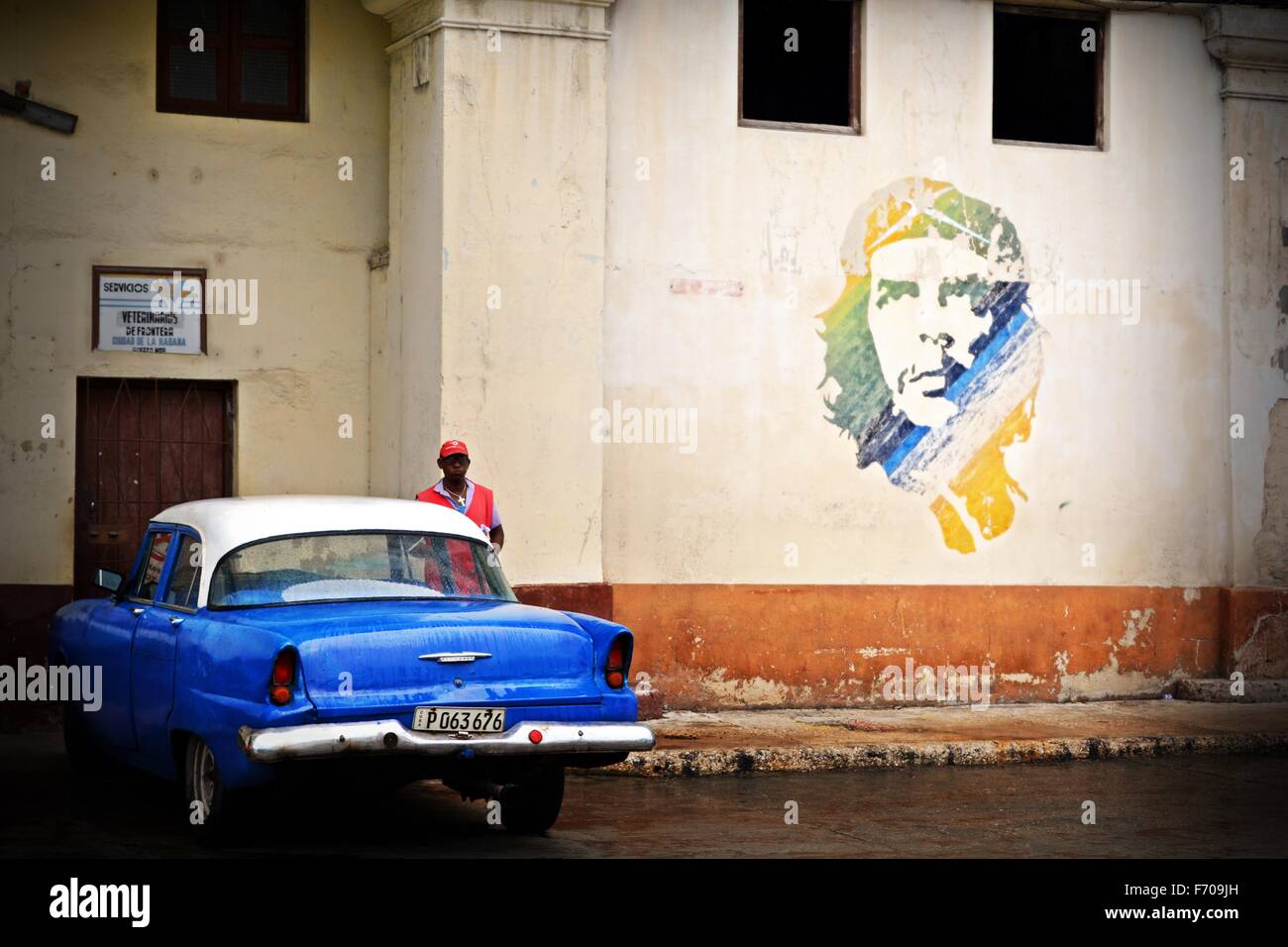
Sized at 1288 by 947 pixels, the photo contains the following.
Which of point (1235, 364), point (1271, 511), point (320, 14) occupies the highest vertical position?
point (320, 14)

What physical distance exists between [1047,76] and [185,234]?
674 cm

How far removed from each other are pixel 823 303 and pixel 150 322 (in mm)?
4819

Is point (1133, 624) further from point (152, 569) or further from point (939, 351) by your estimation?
point (152, 569)

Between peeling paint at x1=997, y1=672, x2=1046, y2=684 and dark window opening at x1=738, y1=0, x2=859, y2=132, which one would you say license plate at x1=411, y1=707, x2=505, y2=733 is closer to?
dark window opening at x1=738, y1=0, x2=859, y2=132

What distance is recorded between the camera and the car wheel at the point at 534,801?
8.42 meters

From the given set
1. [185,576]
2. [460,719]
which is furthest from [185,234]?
[460,719]

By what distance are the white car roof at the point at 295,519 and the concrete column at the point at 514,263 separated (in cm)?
338

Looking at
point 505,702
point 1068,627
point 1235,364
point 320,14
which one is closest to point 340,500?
point 505,702

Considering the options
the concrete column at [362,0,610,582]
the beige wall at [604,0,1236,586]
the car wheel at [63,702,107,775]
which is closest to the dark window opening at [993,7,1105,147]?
the beige wall at [604,0,1236,586]

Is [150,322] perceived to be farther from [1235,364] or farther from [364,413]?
[1235,364]

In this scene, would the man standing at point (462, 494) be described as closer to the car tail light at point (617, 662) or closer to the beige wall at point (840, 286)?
the beige wall at point (840, 286)

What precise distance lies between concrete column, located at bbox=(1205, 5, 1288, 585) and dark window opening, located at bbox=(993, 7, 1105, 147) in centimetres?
99

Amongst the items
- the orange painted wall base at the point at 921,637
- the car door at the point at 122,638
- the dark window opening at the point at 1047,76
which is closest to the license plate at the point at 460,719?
the car door at the point at 122,638
